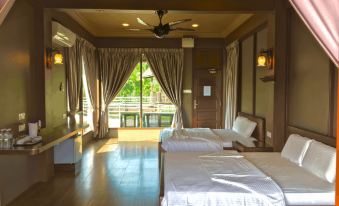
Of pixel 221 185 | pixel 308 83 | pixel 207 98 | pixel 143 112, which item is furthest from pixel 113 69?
pixel 221 185

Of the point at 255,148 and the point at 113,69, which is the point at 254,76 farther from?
the point at 113,69

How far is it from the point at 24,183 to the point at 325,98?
13.4 feet

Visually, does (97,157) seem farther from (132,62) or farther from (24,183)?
(132,62)

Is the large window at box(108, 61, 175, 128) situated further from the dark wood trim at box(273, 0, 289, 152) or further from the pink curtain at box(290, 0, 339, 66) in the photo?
the pink curtain at box(290, 0, 339, 66)

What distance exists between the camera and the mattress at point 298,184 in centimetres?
Answer: 259

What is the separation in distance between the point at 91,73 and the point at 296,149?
229 inches

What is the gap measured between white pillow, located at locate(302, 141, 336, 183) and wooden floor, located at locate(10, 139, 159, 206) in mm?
1843

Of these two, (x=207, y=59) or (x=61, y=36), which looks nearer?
(x=61, y=36)

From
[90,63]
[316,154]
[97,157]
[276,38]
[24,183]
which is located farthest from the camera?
[90,63]

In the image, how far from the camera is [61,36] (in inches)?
209

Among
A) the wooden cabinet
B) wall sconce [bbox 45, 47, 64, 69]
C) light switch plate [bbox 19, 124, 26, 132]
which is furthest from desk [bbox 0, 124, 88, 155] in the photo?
the wooden cabinet

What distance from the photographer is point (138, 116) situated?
30.1 feet

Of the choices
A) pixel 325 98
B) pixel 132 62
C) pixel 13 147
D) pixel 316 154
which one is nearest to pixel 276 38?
pixel 325 98

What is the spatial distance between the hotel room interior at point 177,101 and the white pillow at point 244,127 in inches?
1.3
